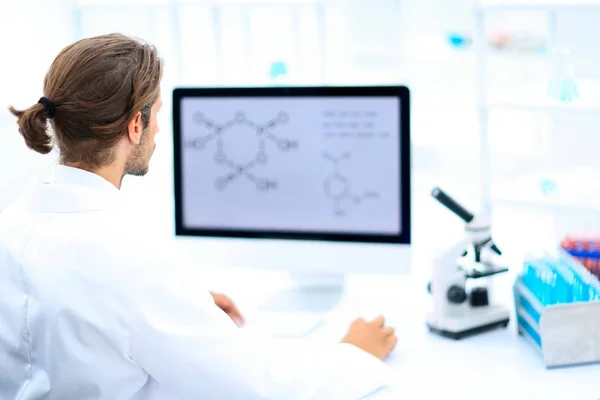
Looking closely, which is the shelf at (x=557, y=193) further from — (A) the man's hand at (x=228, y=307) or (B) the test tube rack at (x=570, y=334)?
(A) the man's hand at (x=228, y=307)

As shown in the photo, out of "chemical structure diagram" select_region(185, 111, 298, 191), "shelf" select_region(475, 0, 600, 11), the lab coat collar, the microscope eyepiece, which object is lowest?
the microscope eyepiece

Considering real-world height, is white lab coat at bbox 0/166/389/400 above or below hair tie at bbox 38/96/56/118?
below

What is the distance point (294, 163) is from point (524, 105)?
53cm

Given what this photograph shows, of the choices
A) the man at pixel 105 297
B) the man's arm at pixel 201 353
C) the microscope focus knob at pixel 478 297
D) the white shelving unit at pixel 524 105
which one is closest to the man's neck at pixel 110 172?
the man at pixel 105 297

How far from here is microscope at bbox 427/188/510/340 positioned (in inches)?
62.2

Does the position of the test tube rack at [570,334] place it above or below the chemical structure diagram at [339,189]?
below

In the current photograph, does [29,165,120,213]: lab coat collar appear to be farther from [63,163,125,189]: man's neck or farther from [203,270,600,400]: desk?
[203,270,600,400]: desk

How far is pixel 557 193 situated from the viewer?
189cm

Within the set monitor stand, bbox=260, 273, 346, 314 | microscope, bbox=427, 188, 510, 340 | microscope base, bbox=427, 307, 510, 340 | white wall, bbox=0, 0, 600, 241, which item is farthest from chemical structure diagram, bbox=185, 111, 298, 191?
white wall, bbox=0, 0, 600, 241

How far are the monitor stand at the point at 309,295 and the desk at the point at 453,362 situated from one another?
31mm

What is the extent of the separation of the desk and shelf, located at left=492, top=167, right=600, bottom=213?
311 millimetres

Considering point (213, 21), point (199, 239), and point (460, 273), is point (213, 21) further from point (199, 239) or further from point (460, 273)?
point (460, 273)

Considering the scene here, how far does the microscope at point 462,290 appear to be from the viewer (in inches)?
62.2

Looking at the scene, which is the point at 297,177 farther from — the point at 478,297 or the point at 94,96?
the point at 94,96
